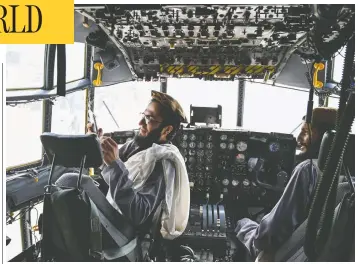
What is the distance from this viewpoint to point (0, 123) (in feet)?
6.37

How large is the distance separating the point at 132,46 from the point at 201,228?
152 centimetres

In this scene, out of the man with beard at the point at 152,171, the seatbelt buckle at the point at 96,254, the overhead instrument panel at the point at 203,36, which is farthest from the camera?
the man with beard at the point at 152,171

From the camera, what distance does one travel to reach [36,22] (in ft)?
5.75

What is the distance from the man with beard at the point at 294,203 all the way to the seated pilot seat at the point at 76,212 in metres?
0.89

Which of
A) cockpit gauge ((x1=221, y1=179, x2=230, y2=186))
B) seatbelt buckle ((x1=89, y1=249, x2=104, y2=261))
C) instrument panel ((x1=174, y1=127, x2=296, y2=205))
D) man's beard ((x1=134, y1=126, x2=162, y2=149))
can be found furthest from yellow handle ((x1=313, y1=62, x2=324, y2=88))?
seatbelt buckle ((x1=89, y1=249, x2=104, y2=261))

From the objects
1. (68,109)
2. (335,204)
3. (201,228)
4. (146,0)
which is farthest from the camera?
(68,109)

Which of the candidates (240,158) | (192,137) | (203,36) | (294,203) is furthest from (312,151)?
(203,36)

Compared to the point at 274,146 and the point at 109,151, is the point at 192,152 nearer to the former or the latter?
the point at 274,146

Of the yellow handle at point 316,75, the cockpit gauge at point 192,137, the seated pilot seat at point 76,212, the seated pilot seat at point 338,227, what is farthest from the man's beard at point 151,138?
the yellow handle at point 316,75

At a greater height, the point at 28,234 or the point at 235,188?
the point at 235,188

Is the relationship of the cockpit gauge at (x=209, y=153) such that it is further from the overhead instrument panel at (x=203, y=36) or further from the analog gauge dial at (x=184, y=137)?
the overhead instrument panel at (x=203, y=36)

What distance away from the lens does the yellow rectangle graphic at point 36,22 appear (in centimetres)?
171

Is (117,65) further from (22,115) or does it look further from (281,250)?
(281,250)

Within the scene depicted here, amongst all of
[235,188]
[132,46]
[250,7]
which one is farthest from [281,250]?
[132,46]
